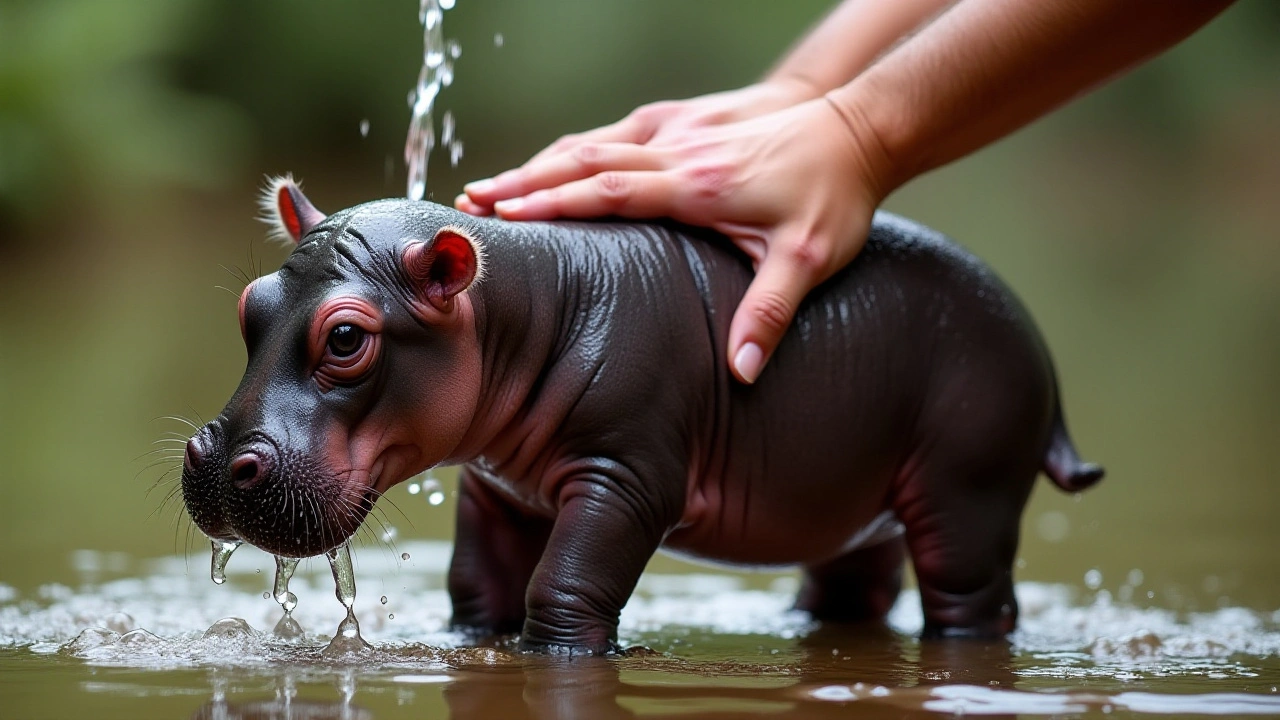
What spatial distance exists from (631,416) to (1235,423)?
518cm

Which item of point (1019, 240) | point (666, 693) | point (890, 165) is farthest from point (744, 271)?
point (1019, 240)

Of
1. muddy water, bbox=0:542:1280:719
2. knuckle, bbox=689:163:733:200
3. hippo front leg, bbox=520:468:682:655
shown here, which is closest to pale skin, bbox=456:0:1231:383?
knuckle, bbox=689:163:733:200

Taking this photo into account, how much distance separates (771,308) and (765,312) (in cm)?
2

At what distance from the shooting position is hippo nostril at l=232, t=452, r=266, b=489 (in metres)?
2.41

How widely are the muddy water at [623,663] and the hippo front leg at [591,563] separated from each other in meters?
0.09

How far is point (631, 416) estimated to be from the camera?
2836 millimetres

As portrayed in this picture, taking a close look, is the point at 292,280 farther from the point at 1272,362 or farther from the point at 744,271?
the point at 1272,362

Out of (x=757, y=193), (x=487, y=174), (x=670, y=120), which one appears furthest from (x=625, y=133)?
(x=487, y=174)

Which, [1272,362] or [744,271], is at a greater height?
[1272,362]

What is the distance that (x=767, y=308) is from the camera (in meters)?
2.98

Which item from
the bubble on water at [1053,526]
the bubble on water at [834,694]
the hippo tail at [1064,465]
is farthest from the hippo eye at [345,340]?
the bubble on water at [1053,526]

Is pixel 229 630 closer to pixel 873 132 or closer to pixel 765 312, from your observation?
pixel 765 312

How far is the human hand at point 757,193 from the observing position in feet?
9.89

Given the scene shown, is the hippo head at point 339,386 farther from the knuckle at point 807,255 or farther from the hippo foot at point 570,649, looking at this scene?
the knuckle at point 807,255
